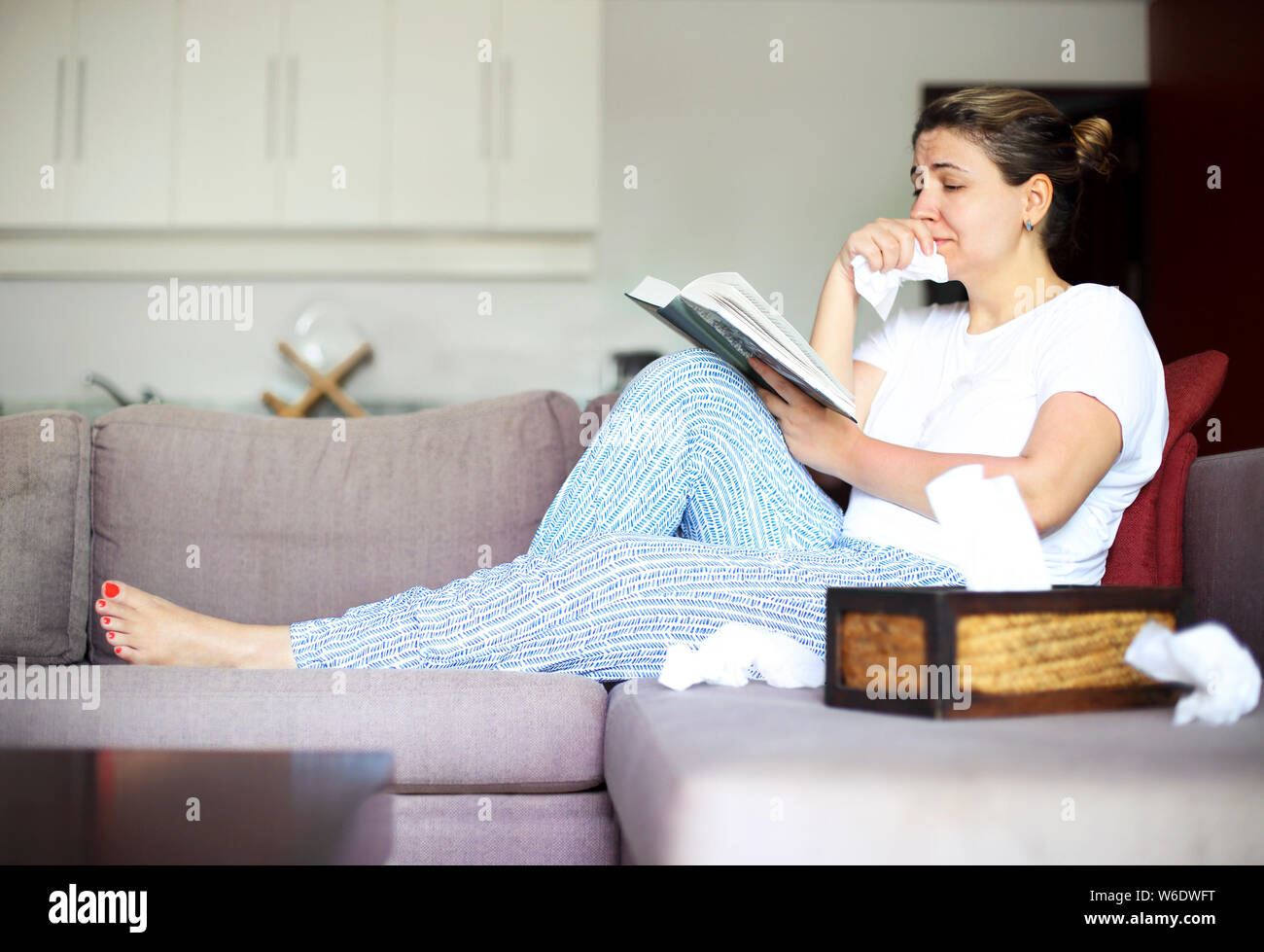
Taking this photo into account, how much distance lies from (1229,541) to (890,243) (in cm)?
58

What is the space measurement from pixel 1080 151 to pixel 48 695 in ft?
5.04

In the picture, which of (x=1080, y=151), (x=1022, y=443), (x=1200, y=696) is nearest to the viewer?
(x=1200, y=696)

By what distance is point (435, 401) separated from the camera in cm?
409

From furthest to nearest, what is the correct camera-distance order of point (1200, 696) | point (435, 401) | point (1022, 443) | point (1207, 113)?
1. point (435, 401)
2. point (1207, 113)
3. point (1022, 443)
4. point (1200, 696)

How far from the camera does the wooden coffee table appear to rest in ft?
2.04

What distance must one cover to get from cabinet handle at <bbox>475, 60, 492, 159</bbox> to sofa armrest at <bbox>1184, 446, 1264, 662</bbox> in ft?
9.74

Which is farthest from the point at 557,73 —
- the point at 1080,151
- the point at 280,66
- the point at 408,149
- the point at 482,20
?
the point at 1080,151

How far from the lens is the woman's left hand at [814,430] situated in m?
1.46

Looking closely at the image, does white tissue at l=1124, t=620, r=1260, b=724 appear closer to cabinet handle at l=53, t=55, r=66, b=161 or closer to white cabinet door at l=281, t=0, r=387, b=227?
white cabinet door at l=281, t=0, r=387, b=227

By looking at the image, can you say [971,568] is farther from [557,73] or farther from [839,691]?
[557,73]

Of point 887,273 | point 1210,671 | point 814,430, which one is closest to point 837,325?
point 887,273

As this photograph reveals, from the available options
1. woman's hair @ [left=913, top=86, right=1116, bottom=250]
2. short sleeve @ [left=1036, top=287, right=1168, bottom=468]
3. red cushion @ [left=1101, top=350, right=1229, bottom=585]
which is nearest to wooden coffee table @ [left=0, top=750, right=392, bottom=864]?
short sleeve @ [left=1036, top=287, right=1168, bottom=468]
